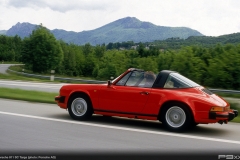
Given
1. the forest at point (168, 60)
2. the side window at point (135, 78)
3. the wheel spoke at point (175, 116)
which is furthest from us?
the forest at point (168, 60)

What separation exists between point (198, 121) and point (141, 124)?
1648 mm

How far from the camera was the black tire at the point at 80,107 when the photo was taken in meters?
8.90

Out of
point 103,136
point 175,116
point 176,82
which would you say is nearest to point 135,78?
point 176,82

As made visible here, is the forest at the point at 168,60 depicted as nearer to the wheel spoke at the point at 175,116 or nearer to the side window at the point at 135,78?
the side window at the point at 135,78

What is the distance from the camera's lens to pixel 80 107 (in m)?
8.99

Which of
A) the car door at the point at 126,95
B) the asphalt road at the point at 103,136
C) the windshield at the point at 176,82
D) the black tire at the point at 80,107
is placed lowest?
the asphalt road at the point at 103,136

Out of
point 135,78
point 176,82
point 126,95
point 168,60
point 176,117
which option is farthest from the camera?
point 168,60

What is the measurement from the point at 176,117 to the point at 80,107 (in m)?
2.45

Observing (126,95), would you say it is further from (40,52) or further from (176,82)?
(40,52)

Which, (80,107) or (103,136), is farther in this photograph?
(80,107)

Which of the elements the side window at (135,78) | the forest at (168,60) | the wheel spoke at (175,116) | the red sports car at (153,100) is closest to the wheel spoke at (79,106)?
the red sports car at (153,100)

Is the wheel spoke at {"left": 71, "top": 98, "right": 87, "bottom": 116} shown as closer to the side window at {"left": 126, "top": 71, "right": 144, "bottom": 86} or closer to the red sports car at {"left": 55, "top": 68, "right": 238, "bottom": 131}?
the red sports car at {"left": 55, "top": 68, "right": 238, "bottom": 131}

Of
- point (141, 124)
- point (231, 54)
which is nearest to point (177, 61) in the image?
point (231, 54)

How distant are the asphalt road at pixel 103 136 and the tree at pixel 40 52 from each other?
66098 millimetres
